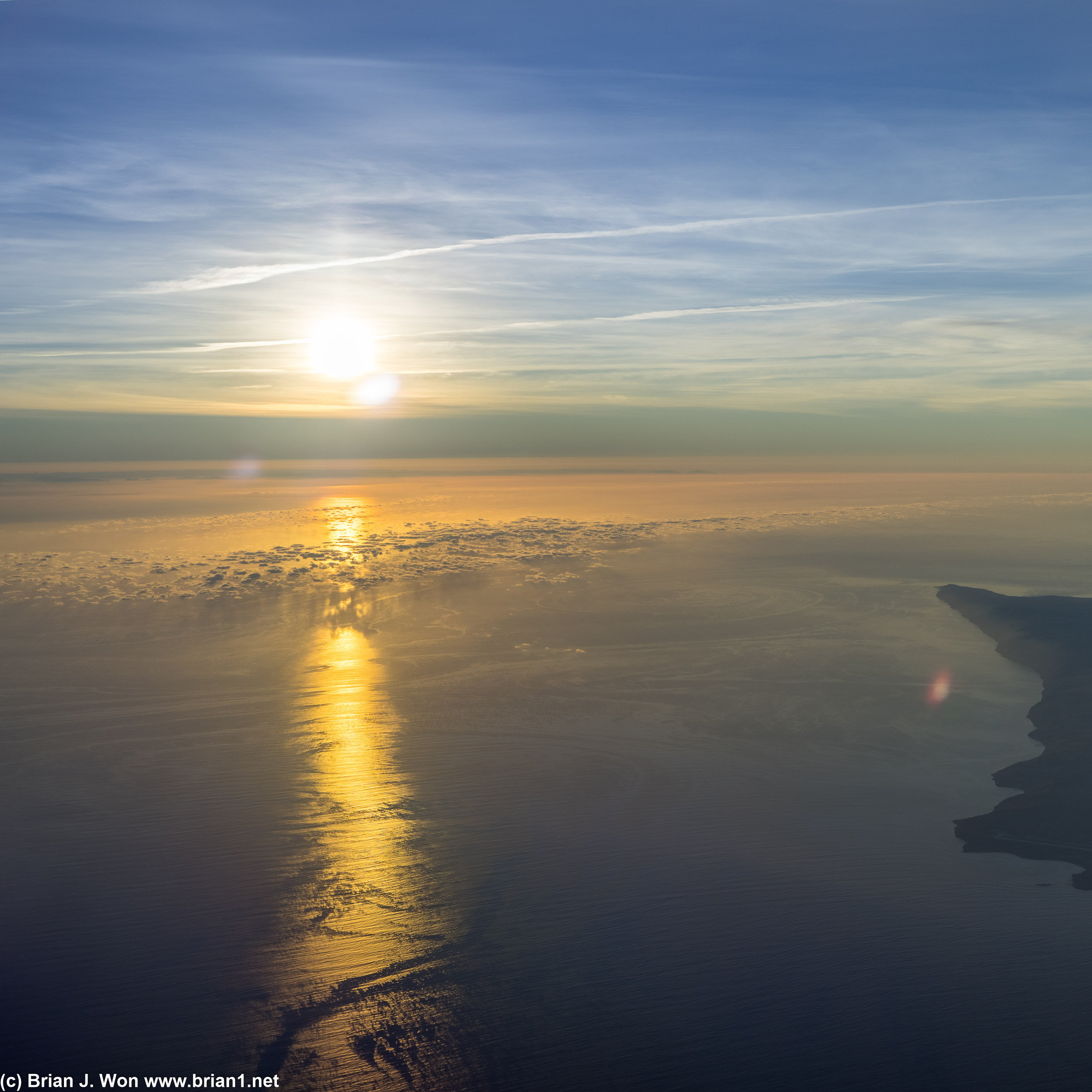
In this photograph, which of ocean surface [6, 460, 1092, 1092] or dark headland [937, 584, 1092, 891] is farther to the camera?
dark headland [937, 584, 1092, 891]

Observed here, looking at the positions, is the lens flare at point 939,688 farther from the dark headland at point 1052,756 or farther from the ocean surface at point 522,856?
the dark headland at point 1052,756

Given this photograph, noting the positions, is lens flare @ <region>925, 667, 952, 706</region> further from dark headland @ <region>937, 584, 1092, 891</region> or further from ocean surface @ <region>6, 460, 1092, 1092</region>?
dark headland @ <region>937, 584, 1092, 891</region>

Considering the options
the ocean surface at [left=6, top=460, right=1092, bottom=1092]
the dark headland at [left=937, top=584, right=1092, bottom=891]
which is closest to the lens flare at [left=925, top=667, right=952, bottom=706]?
the ocean surface at [left=6, top=460, right=1092, bottom=1092]

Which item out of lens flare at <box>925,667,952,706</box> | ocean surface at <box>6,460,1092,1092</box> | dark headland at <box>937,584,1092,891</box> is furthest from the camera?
lens flare at <box>925,667,952,706</box>

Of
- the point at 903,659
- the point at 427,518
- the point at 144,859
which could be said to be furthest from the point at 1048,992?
the point at 427,518

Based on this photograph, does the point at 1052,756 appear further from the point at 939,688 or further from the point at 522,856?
the point at 522,856

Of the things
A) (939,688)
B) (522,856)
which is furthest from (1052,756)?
(522,856)
